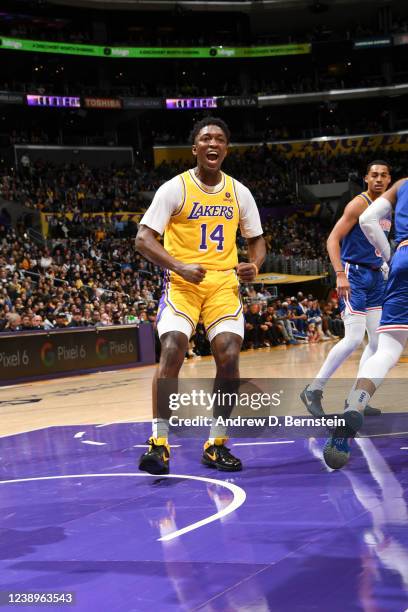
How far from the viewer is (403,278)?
455cm

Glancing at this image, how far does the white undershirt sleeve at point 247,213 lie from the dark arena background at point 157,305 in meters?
1.62

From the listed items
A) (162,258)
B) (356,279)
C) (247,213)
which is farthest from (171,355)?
(356,279)

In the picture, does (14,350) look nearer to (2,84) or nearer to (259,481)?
(259,481)

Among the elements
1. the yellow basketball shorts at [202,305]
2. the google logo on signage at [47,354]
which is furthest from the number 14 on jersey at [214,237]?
the google logo on signage at [47,354]

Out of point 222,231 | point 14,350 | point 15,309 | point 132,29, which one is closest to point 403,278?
point 222,231

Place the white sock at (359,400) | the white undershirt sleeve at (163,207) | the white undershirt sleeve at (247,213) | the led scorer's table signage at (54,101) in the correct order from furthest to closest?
1. the led scorer's table signage at (54,101)
2. the white undershirt sleeve at (247,213)
3. the white undershirt sleeve at (163,207)
4. the white sock at (359,400)

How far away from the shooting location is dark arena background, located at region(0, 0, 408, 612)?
325 cm

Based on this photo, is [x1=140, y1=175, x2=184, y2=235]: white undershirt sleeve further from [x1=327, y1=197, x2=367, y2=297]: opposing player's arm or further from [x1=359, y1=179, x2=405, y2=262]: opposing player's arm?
[x1=327, y1=197, x2=367, y2=297]: opposing player's arm

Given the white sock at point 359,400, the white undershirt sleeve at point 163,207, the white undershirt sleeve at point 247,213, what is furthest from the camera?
the white undershirt sleeve at point 247,213

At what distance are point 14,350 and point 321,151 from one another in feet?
104

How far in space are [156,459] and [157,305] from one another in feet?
52.5

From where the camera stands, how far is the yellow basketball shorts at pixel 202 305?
521cm

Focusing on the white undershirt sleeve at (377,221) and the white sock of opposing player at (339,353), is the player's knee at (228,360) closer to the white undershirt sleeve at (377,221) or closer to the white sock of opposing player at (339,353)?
the white undershirt sleeve at (377,221)

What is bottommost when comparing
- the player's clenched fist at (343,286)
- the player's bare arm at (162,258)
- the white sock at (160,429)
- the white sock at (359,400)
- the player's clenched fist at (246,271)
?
the white sock at (160,429)
